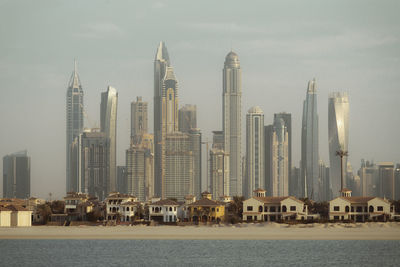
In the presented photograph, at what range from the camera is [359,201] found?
139750mm

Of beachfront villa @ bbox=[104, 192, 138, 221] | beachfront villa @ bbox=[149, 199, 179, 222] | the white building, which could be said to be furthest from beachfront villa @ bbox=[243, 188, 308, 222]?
the white building

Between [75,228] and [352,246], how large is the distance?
47571 millimetres

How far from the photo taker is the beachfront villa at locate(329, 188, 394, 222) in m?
138

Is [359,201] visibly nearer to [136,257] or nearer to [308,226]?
[308,226]

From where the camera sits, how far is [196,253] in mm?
97500

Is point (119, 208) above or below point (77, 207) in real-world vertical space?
below

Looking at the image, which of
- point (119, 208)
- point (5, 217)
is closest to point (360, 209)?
point (119, 208)

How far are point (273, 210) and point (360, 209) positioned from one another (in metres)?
14.1

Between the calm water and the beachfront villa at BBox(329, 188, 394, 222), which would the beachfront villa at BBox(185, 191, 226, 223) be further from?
the calm water

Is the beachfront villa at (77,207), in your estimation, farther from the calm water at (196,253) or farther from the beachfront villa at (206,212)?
the calm water at (196,253)

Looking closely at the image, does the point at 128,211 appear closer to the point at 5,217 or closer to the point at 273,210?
the point at 5,217

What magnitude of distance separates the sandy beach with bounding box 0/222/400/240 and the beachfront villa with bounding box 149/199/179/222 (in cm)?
1085

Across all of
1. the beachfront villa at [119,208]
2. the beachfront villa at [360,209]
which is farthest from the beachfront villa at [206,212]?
the beachfront villa at [360,209]

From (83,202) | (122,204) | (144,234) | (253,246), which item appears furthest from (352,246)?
(83,202)
